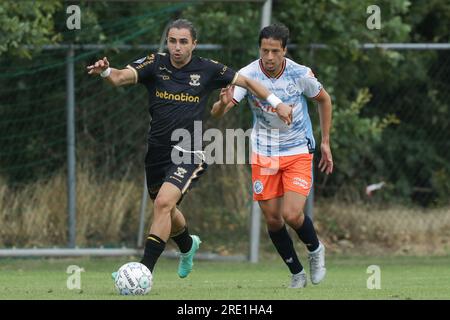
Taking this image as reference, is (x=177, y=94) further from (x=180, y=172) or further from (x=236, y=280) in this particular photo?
(x=236, y=280)

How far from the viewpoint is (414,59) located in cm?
1672

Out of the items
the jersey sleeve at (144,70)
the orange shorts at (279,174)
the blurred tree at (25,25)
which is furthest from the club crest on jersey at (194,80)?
the blurred tree at (25,25)

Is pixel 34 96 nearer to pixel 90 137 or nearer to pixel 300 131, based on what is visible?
pixel 90 137

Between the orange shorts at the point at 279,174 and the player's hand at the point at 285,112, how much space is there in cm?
78

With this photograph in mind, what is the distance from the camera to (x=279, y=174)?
10.2m

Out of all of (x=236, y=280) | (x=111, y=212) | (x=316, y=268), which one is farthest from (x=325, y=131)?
(x=111, y=212)

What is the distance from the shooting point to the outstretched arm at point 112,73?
8.98 metres

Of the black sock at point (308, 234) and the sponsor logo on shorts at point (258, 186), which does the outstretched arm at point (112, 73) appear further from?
the black sock at point (308, 234)

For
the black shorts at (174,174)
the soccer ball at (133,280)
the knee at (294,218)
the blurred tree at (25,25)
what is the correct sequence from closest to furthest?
1. the soccer ball at (133,280)
2. the black shorts at (174,174)
3. the knee at (294,218)
4. the blurred tree at (25,25)

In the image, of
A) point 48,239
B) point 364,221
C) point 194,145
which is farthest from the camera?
point 364,221

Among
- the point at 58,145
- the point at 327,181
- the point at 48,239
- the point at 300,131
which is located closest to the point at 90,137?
the point at 58,145

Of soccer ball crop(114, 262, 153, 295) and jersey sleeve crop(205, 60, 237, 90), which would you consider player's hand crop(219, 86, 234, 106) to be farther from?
soccer ball crop(114, 262, 153, 295)

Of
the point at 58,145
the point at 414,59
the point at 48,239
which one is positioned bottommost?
the point at 48,239

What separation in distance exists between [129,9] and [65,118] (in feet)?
5.98
